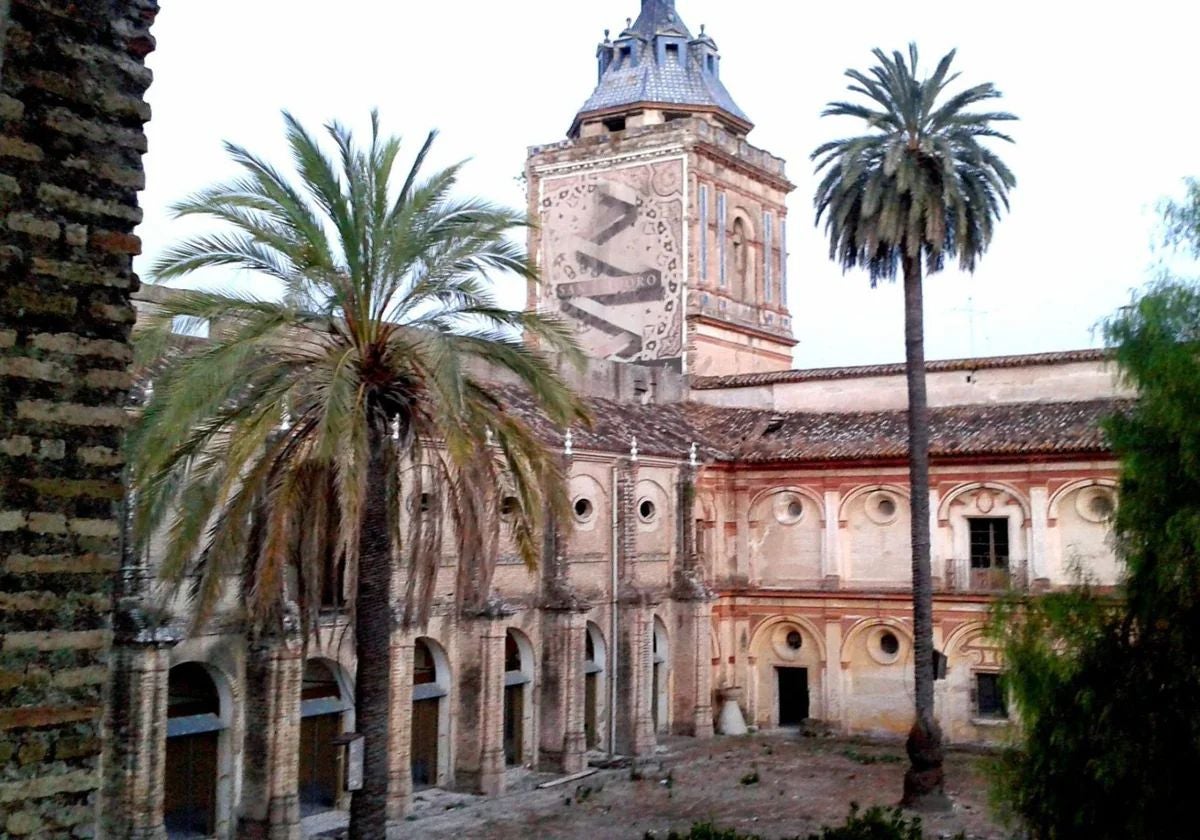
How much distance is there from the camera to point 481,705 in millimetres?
24703

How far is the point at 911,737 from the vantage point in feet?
76.3

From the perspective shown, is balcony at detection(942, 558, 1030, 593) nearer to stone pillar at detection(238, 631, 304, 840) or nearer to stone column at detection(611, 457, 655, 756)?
stone column at detection(611, 457, 655, 756)

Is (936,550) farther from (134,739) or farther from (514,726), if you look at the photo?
(134,739)

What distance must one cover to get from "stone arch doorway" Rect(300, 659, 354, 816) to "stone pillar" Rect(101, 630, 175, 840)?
14.0 ft

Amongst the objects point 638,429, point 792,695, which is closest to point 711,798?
point 792,695

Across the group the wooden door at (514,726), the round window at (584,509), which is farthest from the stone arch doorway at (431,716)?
the round window at (584,509)

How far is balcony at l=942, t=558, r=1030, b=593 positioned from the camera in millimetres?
30172

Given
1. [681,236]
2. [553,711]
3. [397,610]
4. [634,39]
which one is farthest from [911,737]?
[634,39]

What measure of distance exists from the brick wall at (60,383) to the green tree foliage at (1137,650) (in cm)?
1035

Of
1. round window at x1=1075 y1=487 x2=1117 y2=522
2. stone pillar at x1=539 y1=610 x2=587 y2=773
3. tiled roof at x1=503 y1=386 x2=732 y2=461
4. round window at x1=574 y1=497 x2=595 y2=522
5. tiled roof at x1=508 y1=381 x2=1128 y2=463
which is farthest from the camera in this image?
tiled roof at x1=508 y1=381 x2=1128 y2=463

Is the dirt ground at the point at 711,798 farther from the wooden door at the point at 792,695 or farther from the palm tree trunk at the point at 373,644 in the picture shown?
the palm tree trunk at the point at 373,644

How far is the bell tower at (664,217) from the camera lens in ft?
126

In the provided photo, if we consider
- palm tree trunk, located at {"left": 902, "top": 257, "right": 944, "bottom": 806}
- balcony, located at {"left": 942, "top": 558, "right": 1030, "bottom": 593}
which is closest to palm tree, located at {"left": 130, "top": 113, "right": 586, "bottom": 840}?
palm tree trunk, located at {"left": 902, "top": 257, "right": 944, "bottom": 806}

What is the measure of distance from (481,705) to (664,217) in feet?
61.8
